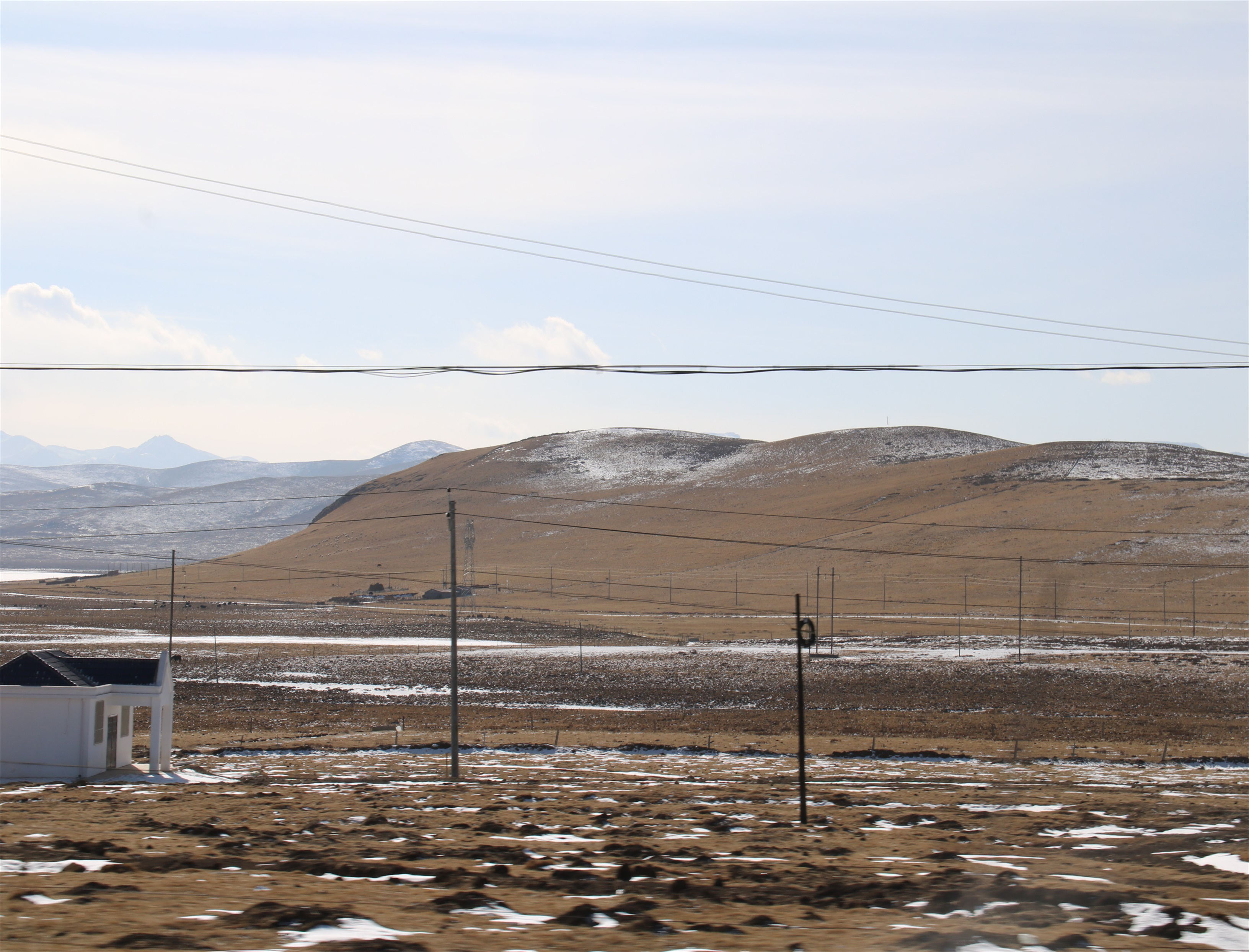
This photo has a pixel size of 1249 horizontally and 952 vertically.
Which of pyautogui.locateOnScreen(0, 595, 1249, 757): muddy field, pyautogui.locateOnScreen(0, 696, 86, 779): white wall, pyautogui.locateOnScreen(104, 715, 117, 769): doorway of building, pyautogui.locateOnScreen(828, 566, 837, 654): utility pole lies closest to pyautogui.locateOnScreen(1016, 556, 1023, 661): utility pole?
pyautogui.locateOnScreen(0, 595, 1249, 757): muddy field

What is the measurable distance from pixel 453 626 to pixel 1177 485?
15250 cm

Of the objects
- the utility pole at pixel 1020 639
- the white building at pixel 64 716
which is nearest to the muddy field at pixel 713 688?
the utility pole at pixel 1020 639

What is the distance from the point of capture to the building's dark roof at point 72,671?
92.5 feet

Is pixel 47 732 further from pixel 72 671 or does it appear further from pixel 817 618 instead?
pixel 817 618

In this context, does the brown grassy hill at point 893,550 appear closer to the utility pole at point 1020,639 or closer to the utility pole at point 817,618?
the utility pole at point 817,618

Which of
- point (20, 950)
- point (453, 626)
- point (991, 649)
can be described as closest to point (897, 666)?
point (991, 649)

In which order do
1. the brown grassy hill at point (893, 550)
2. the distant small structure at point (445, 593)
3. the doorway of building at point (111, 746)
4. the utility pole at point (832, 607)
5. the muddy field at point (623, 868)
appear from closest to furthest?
the muddy field at point (623, 868), the doorway of building at point (111, 746), the utility pole at point (832, 607), the brown grassy hill at point (893, 550), the distant small structure at point (445, 593)

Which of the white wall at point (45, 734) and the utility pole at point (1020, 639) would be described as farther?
the utility pole at point (1020, 639)

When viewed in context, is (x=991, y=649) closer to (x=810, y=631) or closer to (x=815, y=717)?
(x=815, y=717)

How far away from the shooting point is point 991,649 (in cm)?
7225

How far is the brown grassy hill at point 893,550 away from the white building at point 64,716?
68633mm

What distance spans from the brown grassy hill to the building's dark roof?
68233 mm

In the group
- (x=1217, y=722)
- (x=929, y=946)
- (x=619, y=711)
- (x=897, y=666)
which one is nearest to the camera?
(x=929, y=946)

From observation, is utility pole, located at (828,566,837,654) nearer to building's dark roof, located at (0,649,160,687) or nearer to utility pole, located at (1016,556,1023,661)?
utility pole, located at (1016,556,1023,661)
